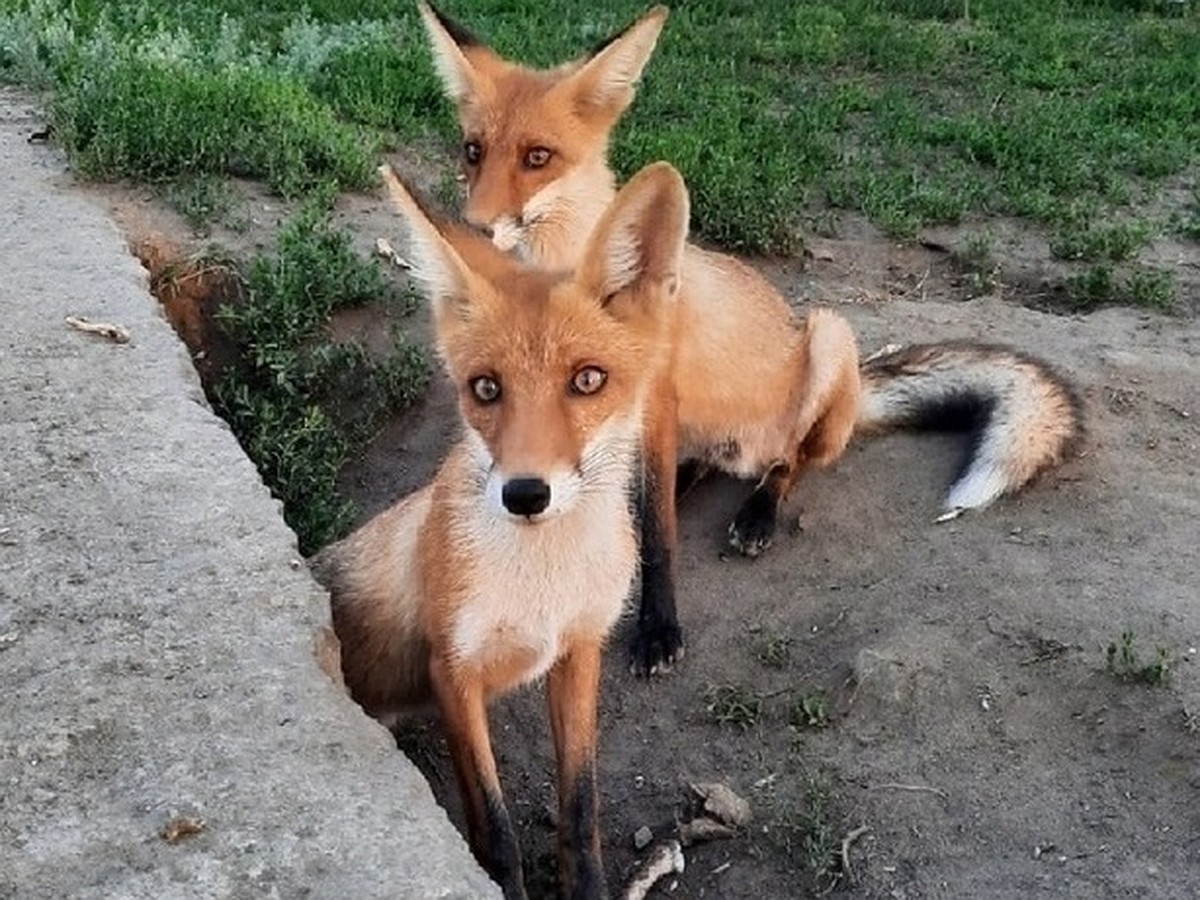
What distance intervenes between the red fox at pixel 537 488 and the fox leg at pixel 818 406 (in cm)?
204

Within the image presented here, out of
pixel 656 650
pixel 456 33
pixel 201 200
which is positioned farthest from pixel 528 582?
pixel 201 200

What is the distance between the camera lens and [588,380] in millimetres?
3770

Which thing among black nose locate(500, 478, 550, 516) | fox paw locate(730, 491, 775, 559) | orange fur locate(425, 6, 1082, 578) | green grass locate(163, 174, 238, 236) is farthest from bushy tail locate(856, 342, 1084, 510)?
green grass locate(163, 174, 238, 236)

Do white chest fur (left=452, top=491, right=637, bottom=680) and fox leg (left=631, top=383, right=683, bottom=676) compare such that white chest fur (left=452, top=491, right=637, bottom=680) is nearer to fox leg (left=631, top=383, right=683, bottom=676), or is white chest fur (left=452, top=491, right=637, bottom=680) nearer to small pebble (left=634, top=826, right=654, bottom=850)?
small pebble (left=634, top=826, right=654, bottom=850)

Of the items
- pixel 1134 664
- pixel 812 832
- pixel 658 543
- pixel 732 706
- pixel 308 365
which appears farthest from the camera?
pixel 308 365

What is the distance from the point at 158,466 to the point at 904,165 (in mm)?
6168

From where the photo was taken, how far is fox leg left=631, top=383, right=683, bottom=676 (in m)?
5.50

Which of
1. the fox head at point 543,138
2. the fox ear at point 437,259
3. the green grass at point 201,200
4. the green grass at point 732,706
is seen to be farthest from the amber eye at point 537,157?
the green grass at point 201,200

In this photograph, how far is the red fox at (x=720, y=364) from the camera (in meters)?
5.65

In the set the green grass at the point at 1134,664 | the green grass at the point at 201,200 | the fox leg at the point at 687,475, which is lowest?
the fox leg at the point at 687,475

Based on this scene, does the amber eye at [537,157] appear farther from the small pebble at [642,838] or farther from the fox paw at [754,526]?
the small pebble at [642,838]

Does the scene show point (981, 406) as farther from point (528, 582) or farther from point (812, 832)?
point (528, 582)

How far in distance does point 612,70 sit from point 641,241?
6.99 ft

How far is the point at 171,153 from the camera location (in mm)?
7645
